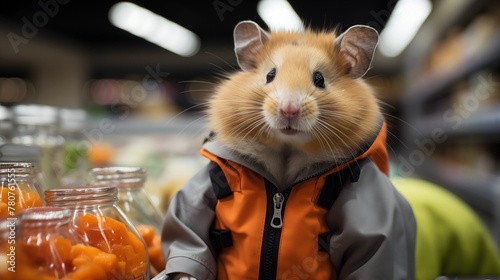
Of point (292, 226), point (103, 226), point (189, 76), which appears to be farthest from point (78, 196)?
point (189, 76)

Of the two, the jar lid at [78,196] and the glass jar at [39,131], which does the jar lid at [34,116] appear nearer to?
the glass jar at [39,131]

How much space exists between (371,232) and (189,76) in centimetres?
1065

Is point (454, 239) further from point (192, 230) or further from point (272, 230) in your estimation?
point (192, 230)

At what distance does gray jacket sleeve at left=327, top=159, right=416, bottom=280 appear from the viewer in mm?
964

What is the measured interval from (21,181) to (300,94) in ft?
1.97

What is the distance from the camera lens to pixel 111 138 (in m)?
3.97

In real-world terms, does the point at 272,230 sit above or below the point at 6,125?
below

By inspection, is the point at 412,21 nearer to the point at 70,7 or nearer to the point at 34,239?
the point at 70,7

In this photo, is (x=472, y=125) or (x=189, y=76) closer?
(x=472, y=125)

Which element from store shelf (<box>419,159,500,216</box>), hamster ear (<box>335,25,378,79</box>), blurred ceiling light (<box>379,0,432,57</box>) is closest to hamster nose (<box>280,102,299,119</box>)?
hamster ear (<box>335,25,378,79</box>)

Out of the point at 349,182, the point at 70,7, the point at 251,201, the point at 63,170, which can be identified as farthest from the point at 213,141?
the point at 70,7

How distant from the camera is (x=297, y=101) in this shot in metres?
0.97

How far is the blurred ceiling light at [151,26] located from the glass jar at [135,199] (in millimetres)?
6253

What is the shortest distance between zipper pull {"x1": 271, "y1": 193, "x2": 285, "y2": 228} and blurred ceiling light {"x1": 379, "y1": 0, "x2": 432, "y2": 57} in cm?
400
